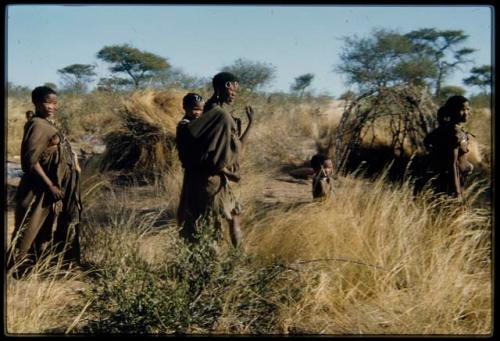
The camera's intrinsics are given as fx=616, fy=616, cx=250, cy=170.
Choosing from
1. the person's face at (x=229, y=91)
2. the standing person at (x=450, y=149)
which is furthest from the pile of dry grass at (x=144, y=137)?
the standing person at (x=450, y=149)

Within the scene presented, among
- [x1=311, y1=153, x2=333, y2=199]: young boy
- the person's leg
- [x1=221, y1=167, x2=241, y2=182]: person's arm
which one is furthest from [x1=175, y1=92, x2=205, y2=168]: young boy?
Answer: [x1=311, y1=153, x2=333, y2=199]: young boy

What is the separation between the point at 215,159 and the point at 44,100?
1.45 metres

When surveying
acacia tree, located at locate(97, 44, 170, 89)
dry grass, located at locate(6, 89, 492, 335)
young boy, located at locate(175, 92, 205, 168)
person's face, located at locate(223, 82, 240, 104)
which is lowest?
dry grass, located at locate(6, 89, 492, 335)

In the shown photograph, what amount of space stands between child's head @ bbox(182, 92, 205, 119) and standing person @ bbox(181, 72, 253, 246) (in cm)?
20

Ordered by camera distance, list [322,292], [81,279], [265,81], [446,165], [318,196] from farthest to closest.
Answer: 1. [265,81]
2. [318,196]
3. [446,165]
4. [81,279]
5. [322,292]

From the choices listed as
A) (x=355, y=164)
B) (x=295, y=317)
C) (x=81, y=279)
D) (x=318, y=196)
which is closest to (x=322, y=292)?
(x=295, y=317)

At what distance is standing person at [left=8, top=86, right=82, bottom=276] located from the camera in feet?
16.1

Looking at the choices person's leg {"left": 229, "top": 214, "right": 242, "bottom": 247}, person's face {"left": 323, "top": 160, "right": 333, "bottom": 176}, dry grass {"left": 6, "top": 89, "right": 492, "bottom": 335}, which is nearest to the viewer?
dry grass {"left": 6, "top": 89, "right": 492, "bottom": 335}

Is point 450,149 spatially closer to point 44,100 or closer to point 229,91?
point 229,91

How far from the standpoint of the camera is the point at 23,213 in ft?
16.4

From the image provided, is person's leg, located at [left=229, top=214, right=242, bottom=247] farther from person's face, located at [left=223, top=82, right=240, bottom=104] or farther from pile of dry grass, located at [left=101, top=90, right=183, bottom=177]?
pile of dry grass, located at [left=101, top=90, right=183, bottom=177]

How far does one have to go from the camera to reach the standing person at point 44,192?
16.1 ft

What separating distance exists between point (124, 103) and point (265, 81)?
482 inches

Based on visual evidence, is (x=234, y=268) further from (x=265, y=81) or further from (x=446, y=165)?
(x=265, y=81)
